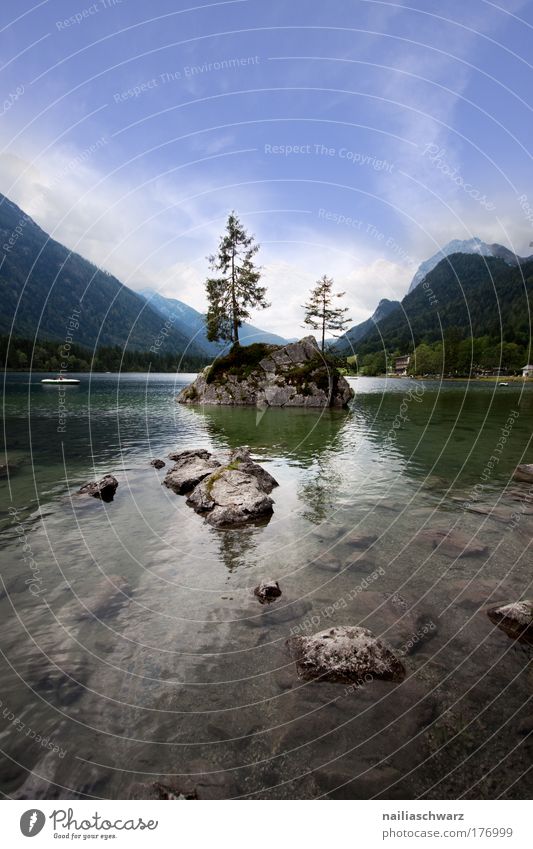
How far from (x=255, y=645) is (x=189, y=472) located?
1258 centimetres

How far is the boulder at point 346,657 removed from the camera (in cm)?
760

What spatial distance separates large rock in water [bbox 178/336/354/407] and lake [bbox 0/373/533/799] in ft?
133

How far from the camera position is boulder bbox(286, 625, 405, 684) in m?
7.60

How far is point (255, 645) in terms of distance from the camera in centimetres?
852

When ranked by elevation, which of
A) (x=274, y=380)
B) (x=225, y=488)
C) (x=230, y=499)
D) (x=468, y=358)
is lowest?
(x=230, y=499)

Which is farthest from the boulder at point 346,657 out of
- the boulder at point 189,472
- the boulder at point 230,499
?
the boulder at point 189,472

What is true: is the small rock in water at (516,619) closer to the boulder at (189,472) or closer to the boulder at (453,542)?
the boulder at (453,542)

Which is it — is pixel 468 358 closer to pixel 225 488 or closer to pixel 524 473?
pixel 524 473

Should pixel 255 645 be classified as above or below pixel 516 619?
below

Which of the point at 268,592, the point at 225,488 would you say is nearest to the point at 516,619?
the point at 268,592

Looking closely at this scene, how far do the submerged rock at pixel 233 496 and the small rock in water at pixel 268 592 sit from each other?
16.6ft

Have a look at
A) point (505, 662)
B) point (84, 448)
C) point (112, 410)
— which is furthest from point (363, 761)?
point (112, 410)

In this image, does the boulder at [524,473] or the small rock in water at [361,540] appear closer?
the small rock in water at [361,540]
